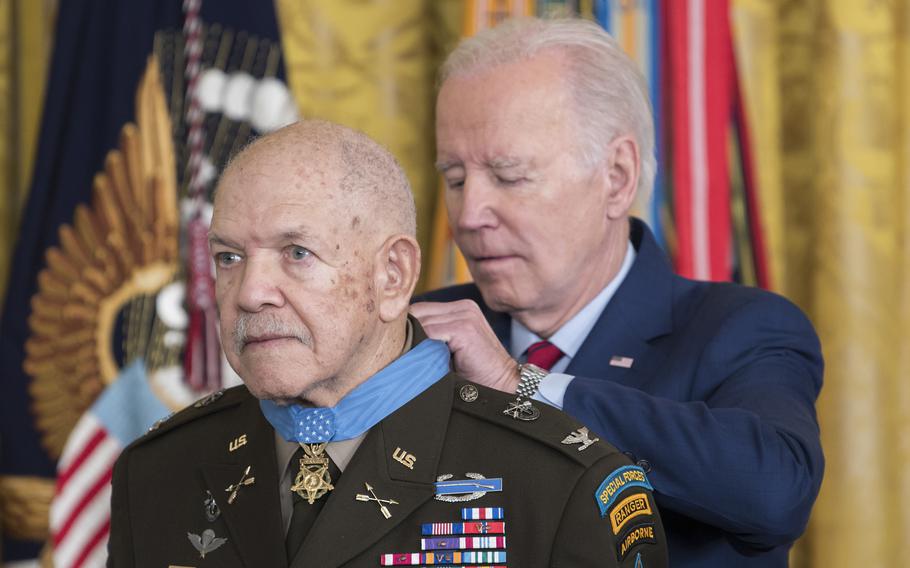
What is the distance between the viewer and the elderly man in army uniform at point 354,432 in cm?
169

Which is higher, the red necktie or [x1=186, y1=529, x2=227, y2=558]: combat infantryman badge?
the red necktie

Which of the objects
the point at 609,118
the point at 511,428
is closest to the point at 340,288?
the point at 511,428

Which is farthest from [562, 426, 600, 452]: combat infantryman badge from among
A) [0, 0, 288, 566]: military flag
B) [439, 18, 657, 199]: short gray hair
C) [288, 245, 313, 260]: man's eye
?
[0, 0, 288, 566]: military flag

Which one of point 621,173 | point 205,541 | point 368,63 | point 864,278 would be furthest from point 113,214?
point 864,278

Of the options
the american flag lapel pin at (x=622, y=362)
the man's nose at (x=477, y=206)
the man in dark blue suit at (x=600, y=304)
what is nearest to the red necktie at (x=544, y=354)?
the man in dark blue suit at (x=600, y=304)

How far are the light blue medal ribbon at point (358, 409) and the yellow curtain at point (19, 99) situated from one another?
2375 millimetres

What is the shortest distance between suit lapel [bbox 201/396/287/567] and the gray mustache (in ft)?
0.74

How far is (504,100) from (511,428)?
77 cm

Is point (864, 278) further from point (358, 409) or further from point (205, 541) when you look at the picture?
point (205, 541)

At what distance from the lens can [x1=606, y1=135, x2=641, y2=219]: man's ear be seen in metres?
2.48

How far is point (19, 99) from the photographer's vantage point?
3992 millimetres

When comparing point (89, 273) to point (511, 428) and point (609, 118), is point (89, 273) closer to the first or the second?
point (609, 118)

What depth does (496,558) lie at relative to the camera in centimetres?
173

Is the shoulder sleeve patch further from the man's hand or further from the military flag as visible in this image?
the military flag
